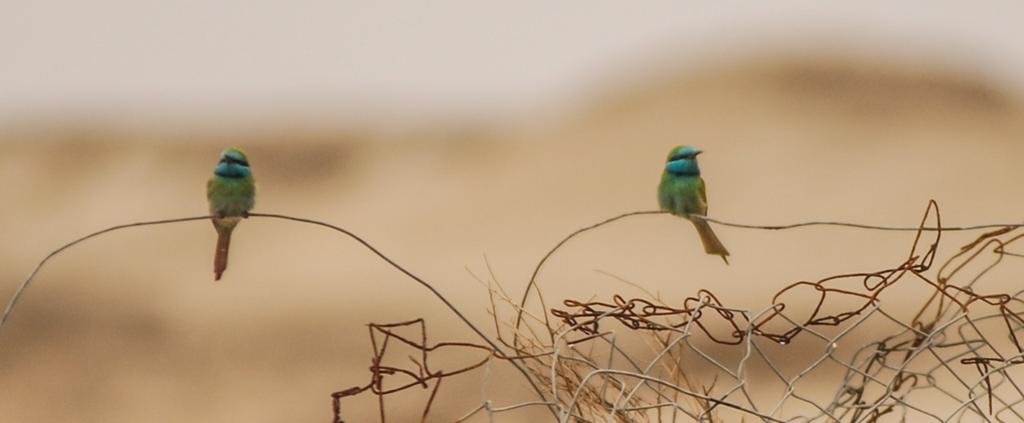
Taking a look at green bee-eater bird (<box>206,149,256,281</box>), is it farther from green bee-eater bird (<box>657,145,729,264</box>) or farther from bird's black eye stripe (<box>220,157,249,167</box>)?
green bee-eater bird (<box>657,145,729,264</box>)

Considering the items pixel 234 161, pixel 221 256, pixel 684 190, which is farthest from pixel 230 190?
pixel 684 190

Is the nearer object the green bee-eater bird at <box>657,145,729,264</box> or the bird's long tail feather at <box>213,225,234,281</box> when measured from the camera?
the bird's long tail feather at <box>213,225,234,281</box>

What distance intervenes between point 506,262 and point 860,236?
6808 mm

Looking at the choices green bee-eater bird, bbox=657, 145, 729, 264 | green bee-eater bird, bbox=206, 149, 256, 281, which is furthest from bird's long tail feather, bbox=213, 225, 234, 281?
green bee-eater bird, bbox=657, 145, 729, 264

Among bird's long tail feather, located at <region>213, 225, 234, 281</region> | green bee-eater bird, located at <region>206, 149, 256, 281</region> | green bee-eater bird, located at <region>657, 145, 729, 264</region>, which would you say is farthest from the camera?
green bee-eater bird, located at <region>657, 145, 729, 264</region>

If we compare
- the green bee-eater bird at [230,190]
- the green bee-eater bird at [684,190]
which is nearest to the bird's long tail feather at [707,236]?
the green bee-eater bird at [684,190]

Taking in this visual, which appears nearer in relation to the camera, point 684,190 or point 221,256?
point 221,256

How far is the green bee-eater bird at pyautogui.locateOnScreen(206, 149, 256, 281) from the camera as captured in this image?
9.30 ft

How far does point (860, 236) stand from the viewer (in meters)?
23.3

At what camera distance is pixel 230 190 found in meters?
3.03

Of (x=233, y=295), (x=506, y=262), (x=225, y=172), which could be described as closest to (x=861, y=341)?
(x=506, y=262)

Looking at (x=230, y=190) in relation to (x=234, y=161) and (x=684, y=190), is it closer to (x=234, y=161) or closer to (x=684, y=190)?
(x=234, y=161)

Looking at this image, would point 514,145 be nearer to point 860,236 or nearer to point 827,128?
point 827,128

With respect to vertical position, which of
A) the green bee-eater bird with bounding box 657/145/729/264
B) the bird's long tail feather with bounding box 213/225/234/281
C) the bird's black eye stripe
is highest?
the bird's black eye stripe
